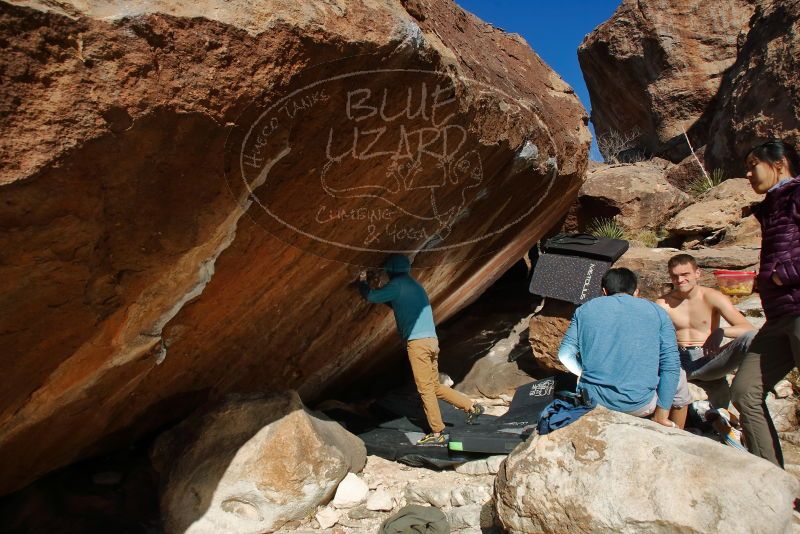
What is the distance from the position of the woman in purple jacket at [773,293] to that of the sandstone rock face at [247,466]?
207 cm

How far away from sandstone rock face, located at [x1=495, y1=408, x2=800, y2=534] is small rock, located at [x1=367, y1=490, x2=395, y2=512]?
847 mm

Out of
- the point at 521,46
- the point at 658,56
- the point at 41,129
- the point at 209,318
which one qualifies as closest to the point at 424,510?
A: the point at 209,318

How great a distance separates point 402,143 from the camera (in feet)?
9.53

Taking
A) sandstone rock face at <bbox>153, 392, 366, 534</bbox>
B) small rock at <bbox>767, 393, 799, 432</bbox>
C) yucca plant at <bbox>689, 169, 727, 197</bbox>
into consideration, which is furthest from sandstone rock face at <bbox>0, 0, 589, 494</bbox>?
yucca plant at <bbox>689, 169, 727, 197</bbox>

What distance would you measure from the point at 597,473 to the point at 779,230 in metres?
1.31

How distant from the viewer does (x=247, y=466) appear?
120 inches

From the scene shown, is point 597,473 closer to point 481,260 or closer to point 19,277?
point 19,277

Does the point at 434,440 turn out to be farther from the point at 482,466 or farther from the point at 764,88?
the point at 764,88

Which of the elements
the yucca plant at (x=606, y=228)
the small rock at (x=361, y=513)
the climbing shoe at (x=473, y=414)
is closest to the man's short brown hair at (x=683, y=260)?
the climbing shoe at (x=473, y=414)

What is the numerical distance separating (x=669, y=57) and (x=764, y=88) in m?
5.81

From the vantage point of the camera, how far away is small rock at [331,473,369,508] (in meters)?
3.21

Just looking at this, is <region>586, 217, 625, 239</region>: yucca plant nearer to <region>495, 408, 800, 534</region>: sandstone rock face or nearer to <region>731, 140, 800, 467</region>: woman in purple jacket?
<region>731, 140, 800, 467</region>: woman in purple jacket

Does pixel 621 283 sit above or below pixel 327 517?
above
